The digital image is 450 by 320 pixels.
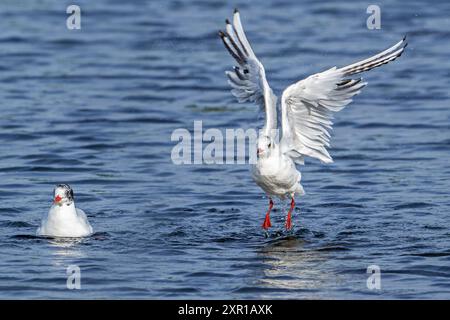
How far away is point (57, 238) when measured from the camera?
11.8 meters

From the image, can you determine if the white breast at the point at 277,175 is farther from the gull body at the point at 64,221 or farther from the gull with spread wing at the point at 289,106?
the gull body at the point at 64,221

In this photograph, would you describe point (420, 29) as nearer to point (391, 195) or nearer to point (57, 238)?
point (391, 195)

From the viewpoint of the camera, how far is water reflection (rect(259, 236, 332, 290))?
10461 mm

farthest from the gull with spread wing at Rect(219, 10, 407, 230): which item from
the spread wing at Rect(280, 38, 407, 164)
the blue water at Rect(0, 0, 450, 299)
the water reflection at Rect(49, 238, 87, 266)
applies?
the water reflection at Rect(49, 238, 87, 266)

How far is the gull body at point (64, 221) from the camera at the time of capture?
11.7m

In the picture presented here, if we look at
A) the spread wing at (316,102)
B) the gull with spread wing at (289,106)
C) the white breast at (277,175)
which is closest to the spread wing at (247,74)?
the gull with spread wing at (289,106)

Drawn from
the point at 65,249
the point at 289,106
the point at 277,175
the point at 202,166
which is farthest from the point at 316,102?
the point at 202,166

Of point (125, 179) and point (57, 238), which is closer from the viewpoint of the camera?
point (57, 238)

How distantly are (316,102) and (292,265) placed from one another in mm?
1998

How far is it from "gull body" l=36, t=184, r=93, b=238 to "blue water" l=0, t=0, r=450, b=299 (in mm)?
140

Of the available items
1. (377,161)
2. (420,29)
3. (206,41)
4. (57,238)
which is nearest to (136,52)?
(206,41)

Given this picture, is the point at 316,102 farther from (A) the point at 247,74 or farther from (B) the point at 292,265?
(B) the point at 292,265

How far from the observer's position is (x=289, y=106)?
12234mm

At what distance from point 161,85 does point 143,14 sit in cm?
604
